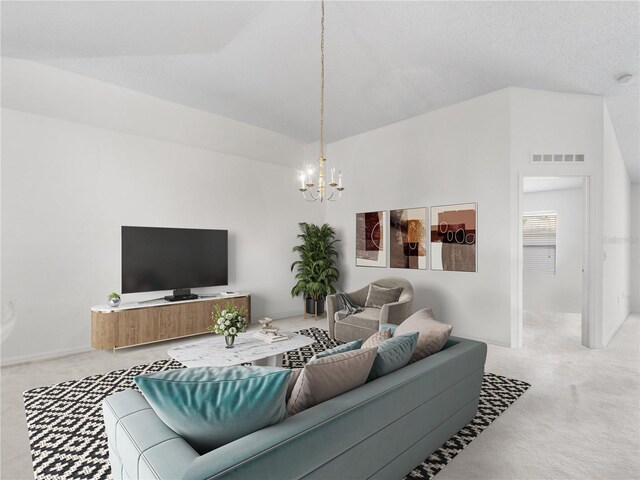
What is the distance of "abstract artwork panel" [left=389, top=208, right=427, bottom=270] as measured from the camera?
5.44 m

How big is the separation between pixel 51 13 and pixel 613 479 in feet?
17.0

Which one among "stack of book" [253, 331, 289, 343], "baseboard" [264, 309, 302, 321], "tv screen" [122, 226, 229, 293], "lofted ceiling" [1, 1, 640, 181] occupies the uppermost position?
"lofted ceiling" [1, 1, 640, 181]

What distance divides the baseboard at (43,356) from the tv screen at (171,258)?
33.9 inches

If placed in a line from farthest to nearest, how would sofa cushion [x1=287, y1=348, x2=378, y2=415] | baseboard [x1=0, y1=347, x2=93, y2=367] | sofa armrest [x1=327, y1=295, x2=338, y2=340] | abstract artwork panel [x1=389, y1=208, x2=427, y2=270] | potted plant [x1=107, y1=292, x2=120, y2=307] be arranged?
abstract artwork panel [x1=389, y1=208, x2=427, y2=270] < sofa armrest [x1=327, y1=295, x2=338, y2=340] < potted plant [x1=107, y1=292, x2=120, y2=307] < baseboard [x1=0, y1=347, x2=93, y2=367] < sofa cushion [x1=287, y1=348, x2=378, y2=415]

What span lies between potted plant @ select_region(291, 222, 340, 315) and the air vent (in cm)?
352

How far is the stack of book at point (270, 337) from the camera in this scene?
10.9ft

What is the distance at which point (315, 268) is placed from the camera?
644cm

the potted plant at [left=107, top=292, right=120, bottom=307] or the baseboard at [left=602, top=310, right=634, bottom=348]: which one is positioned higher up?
the potted plant at [left=107, top=292, right=120, bottom=307]

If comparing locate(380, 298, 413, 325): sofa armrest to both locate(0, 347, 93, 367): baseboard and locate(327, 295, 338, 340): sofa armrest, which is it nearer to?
locate(327, 295, 338, 340): sofa armrest

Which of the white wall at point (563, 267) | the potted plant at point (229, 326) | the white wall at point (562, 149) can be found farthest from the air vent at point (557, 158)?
the potted plant at point (229, 326)

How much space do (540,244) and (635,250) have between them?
215cm

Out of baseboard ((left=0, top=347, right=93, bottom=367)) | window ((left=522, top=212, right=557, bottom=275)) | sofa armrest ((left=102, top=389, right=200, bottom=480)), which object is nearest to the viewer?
sofa armrest ((left=102, top=389, right=200, bottom=480))

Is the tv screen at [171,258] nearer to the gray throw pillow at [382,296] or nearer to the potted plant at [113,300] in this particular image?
the potted plant at [113,300]

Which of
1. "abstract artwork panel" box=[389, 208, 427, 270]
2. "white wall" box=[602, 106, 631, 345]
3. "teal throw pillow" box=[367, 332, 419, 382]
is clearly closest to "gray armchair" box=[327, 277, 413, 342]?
"abstract artwork panel" box=[389, 208, 427, 270]
